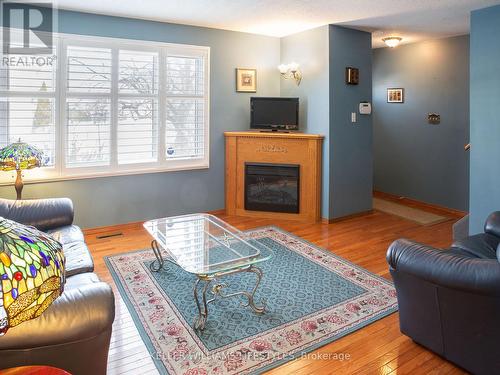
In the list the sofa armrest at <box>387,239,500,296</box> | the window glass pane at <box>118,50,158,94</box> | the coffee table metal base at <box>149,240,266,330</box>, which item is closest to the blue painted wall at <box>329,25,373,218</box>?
the window glass pane at <box>118,50,158,94</box>

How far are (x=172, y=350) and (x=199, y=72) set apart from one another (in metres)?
3.68

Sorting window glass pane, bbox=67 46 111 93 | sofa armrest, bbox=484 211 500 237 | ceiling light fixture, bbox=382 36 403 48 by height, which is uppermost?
ceiling light fixture, bbox=382 36 403 48

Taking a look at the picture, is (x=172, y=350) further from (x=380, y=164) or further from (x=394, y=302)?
(x=380, y=164)

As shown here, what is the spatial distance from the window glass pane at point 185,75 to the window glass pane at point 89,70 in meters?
0.75

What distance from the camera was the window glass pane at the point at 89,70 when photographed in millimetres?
4184

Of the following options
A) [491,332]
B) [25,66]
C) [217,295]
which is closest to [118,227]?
[25,66]

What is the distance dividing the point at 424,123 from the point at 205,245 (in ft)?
14.6

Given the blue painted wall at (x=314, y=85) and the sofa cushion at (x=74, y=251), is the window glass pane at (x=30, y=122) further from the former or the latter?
the blue painted wall at (x=314, y=85)

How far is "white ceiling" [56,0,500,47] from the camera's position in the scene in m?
3.79

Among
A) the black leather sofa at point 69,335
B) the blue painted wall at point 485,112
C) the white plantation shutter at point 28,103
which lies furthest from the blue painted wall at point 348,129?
the black leather sofa at point 69,335

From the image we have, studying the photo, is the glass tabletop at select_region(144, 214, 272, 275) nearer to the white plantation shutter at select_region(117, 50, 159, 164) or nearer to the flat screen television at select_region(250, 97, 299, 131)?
the white plantation shutter at select_region(117, 50, 159, 164)

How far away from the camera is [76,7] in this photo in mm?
4008

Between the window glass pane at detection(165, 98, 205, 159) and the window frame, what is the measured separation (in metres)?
0.05

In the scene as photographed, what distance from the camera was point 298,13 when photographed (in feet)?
13.7
